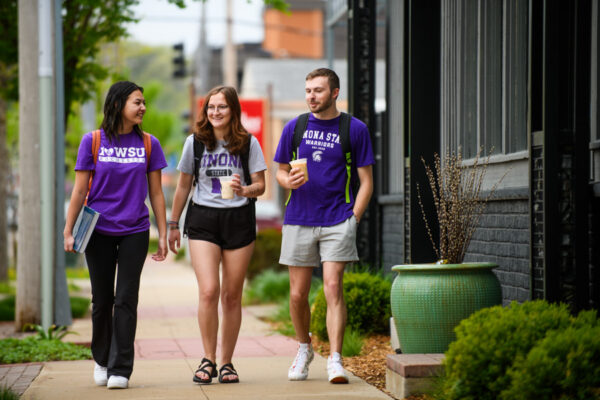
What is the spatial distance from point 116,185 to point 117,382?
1309 millimetres

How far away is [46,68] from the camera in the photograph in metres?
10.3

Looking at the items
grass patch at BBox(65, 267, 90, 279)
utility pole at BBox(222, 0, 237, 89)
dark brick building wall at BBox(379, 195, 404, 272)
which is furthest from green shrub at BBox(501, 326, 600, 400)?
utility pole at BBox(222, 0, 237, 89)

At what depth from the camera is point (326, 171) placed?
6660 mm

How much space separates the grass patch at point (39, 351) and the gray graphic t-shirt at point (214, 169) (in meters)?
2.64

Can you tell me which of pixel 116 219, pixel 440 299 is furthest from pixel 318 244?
pixel 116 219

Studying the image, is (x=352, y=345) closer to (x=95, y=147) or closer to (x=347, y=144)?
(x=347, y=144)

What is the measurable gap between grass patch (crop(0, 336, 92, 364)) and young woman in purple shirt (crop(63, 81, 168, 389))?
1968mm

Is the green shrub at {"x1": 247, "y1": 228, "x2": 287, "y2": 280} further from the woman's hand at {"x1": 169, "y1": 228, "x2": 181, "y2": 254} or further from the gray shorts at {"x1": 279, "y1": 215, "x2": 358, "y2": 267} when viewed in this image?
the gray shorts at {"x1": 279, "y1": 215, "x2": 358, "y2": 267}

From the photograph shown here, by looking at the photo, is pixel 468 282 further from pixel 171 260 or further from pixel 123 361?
pixel 171 260

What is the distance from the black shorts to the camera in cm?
671

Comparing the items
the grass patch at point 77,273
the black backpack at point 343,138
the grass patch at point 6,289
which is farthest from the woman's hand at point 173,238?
the grass patch at point 77,273

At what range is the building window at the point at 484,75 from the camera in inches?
329

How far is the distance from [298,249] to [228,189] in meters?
0.66

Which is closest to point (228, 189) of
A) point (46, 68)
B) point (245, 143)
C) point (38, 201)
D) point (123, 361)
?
point (245, 143)
